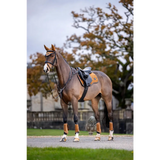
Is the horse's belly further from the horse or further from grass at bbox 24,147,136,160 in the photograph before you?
grass at bbox 24,147,136,160

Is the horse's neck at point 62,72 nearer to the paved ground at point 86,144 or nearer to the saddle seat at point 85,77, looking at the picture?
the saddle seat at point 85,77

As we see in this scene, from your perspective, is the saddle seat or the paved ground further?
the saddle seat

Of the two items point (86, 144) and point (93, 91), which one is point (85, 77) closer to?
point (93, 91)

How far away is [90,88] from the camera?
8.64 meters

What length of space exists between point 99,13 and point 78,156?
444 inches

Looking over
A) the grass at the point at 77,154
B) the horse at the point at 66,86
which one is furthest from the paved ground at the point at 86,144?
the grass at the point at 77,154

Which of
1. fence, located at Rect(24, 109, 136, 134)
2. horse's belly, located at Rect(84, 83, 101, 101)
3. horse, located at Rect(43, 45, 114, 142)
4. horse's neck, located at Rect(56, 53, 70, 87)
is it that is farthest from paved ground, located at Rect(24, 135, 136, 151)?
fence, located at Rect(24, 109, 136, 134)

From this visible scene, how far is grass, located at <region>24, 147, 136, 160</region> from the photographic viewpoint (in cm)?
615

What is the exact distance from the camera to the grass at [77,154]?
6145 millimetres

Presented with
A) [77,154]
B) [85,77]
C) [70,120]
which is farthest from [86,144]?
[70,120]

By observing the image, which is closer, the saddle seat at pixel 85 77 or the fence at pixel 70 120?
the saddle seat at pixel 85 77

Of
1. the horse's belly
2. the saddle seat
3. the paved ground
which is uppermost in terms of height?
the saddle seat

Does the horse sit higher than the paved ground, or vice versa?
the horse
